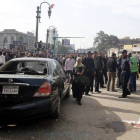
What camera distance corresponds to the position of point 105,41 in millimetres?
106125

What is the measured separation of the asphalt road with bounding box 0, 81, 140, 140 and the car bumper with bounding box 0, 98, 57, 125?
0.33m

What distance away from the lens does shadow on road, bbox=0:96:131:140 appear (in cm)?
368

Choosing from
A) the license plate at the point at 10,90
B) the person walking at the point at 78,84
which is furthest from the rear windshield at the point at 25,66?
the person walking at the point at 78,84

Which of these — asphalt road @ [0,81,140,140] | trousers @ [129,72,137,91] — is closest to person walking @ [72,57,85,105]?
asphalt road @ [0,81,140,140]

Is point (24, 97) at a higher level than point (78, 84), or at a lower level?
higher

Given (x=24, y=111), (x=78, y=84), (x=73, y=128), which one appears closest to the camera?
(x=24, y=111)

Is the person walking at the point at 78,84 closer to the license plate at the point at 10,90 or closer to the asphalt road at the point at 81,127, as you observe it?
the asphalt road at the point at 81,127

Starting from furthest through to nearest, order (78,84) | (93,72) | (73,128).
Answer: (93,72), (78,84), (73,128)

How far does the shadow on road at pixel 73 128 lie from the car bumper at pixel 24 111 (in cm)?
33

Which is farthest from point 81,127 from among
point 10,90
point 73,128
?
point 10,90

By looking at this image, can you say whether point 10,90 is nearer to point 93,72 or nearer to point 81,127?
point 81,127

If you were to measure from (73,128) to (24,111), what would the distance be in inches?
46.1

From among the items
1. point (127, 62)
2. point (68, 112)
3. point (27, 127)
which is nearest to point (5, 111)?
point (27, 127)

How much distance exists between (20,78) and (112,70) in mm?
6041
